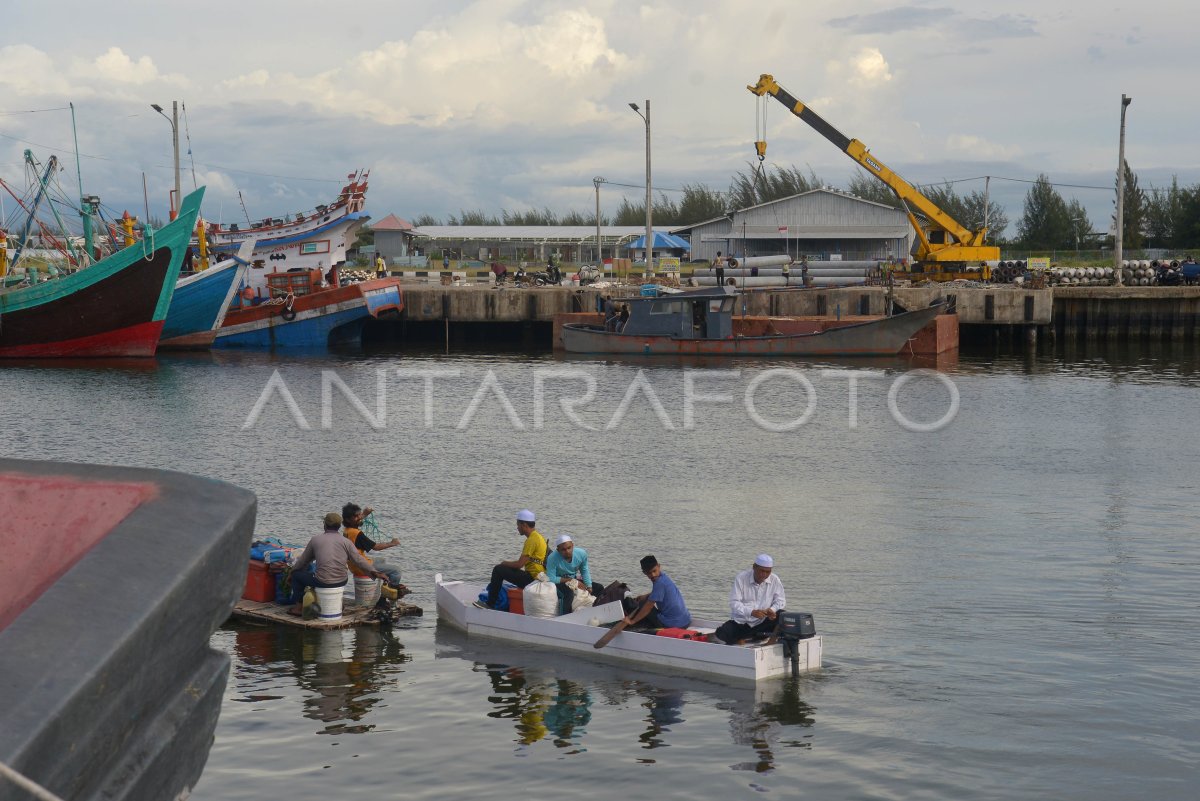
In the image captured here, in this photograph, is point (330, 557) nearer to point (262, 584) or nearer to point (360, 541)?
point (360, 541)

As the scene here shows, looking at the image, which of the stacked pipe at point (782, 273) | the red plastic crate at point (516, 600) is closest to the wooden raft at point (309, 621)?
the red plastic crate at point (516, 600)

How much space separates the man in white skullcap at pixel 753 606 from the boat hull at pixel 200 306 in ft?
157

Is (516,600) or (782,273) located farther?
(782,273)

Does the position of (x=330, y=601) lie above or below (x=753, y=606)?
below

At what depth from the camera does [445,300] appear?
6116 centimetres

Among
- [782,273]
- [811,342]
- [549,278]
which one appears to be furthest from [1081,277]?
[549,278]

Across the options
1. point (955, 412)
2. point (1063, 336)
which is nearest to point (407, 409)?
point (955, 412)

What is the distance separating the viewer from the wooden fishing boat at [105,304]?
173 feet

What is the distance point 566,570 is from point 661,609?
5.07 feet

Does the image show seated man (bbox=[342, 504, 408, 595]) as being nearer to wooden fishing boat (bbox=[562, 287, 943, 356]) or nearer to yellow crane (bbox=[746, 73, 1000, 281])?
wooden fishing boat (bbox=[562, 287, 943, 356])

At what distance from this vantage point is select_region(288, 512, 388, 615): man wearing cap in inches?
600

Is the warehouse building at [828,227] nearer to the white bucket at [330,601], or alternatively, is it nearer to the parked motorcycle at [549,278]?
the parked motorcycle at [549,278]

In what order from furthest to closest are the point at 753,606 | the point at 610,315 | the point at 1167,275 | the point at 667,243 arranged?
the point at 667,243, the point at 1167,275, the point at 610,315, the point at 753,606

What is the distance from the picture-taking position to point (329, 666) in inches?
581
